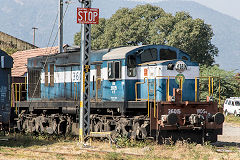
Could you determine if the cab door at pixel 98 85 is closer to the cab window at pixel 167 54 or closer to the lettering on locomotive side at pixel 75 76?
the lettering on locomotive side at pixel 75 76

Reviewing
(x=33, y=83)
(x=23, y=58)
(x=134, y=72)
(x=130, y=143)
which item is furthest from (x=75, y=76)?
(x=23, y=58)

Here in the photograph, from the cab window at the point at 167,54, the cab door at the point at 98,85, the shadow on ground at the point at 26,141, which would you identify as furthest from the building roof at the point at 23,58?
the cab window at the point at 167,54

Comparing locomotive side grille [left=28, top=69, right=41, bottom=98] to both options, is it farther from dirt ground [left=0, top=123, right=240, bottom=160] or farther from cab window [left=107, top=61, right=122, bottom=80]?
cab window [left=107, top=61, right=122, bottom=80]

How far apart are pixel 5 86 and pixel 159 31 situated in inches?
1468

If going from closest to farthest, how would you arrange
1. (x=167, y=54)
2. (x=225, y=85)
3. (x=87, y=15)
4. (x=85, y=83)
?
(x=87, y=15)
(x=85, y=83)
(x=167, y=54)
(x=225, y=85)

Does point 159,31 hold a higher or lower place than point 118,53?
higher

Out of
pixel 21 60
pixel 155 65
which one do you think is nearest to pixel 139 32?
pixel 21 60

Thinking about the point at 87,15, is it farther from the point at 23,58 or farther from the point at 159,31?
the point at 159,31

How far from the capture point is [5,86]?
1667 centimetres

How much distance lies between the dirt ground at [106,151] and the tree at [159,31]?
35.0 metres

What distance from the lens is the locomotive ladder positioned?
15516 millimetres

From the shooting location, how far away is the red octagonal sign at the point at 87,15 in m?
15.3

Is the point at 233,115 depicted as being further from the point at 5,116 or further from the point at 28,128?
the point at 5,116

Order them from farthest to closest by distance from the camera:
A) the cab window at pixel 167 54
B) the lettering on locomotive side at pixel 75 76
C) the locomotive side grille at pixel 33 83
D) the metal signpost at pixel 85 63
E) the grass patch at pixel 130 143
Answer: the locomotive side grille at pixel 33 83 → the lettering on locomotive side at pixel 75 76 → the cab window at pixel 167 54 → the metal signpost at pixel 85 63 → the grass patch at pixel 130 143
